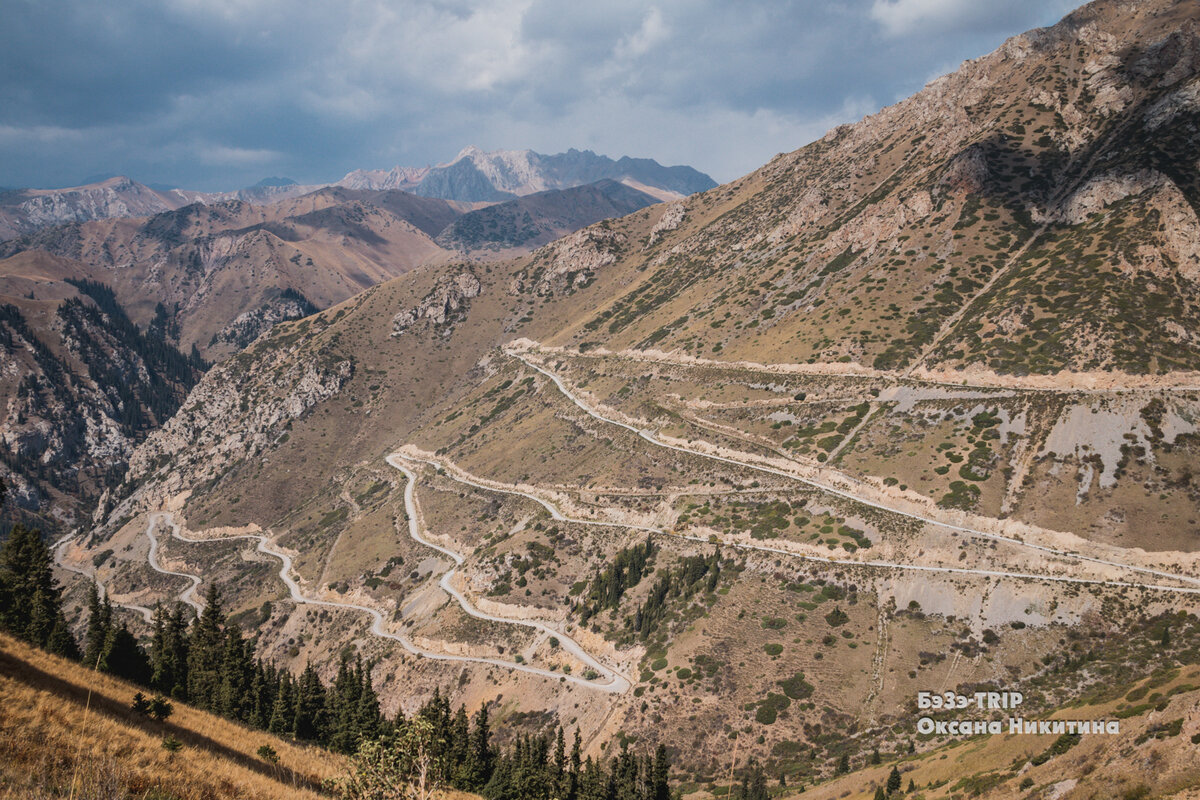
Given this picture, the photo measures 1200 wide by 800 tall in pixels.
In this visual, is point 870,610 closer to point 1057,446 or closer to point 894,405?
point 1057,446

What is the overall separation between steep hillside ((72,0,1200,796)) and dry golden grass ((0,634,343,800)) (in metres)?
43.0

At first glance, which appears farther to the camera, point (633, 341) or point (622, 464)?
point (633, 341)

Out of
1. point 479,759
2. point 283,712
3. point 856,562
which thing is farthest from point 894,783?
point 283,712

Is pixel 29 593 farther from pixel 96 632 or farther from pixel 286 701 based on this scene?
pixel 286 701

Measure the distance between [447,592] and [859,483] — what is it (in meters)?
66.4

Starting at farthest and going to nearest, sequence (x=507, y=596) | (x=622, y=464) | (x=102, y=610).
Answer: (x=622, y=464)
(x=507, y=596)
(x=102, y=610)

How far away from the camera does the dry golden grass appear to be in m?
16.3

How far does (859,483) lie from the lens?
86.9 m

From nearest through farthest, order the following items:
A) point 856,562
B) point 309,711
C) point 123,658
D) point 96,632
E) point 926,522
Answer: point 123,658, point 96,632, point 309,711, point 856,562, point 926,522

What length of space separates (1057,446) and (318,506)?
169 meters

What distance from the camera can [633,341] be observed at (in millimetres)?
170000

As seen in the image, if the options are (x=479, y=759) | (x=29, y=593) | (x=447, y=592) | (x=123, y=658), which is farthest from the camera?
(x=447, y=592)

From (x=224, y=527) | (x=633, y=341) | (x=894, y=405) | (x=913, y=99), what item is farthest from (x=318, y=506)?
(x=913, y=99)

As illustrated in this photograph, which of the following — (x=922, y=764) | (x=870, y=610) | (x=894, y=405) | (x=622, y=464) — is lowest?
(x=922, y=764)
